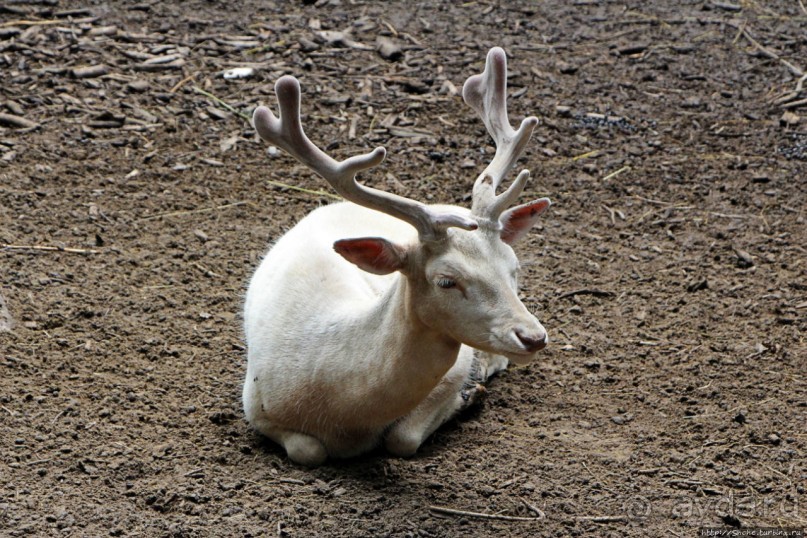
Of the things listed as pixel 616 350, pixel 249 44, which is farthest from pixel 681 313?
pixel 249 44

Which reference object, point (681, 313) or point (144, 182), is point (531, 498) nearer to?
point (681, 313)

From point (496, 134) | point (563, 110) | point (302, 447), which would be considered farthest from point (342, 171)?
point (563, 110)

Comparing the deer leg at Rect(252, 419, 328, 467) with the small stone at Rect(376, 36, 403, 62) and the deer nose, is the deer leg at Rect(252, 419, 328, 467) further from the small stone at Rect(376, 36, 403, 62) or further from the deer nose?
the small stone at Rect(376, 36, 403, 62)

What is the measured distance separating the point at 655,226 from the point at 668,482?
2674 mm

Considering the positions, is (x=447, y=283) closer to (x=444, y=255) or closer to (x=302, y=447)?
(x=444, y=255)

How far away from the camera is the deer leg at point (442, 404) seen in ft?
15.6

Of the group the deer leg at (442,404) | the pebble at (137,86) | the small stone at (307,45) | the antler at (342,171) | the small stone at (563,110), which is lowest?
the deer leg at (442,404)

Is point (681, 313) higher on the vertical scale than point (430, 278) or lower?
lower

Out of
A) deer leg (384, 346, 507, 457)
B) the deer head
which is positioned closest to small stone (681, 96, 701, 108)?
deer leg (384, 346, 507, 457)

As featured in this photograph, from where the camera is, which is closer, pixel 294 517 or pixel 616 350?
pixel 294 517

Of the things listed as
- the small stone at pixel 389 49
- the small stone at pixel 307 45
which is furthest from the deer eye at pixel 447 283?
the small stone at pixel 307 45

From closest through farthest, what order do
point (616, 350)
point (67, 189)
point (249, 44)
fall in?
1. point (616, 350)
2. point (67, 189)
3. point (249, 44)

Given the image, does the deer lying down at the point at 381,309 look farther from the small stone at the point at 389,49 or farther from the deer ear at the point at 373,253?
the small stone at the point at 389,49

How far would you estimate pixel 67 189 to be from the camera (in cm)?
689
